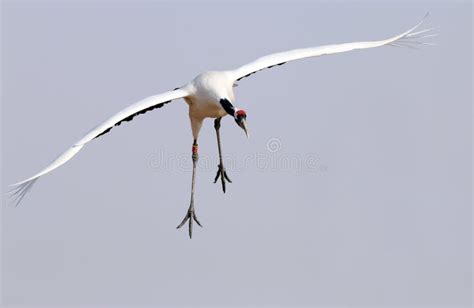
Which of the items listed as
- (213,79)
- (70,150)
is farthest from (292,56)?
(70,150)

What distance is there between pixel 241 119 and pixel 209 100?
2.85 feet

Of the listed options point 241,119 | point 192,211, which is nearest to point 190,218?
point 192,211

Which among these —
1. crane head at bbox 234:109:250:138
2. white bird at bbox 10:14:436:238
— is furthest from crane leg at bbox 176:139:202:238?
crane head at bbox 234:109:250:138

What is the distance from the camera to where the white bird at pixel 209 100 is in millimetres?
11117

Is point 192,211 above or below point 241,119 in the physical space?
below

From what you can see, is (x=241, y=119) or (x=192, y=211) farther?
(x=192, y=211)

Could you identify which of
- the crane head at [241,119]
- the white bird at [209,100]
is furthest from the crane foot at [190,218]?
the crane head at [241,119]

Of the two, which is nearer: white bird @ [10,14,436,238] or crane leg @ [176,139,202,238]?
white bird @ [10,14,436,238]

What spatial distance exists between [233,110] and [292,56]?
1661 mm

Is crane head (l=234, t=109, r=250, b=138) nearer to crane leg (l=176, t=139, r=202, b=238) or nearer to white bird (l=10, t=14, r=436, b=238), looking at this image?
white bird (l=10, t=14, r=436, b=238)

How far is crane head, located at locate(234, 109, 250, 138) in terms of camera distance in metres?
11.5

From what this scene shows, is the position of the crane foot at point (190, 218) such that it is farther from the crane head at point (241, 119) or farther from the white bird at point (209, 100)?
the crane head at point (241, 119)

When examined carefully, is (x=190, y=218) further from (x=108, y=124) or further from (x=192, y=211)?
(x=108, y=124)

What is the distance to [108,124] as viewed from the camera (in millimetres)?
11320
